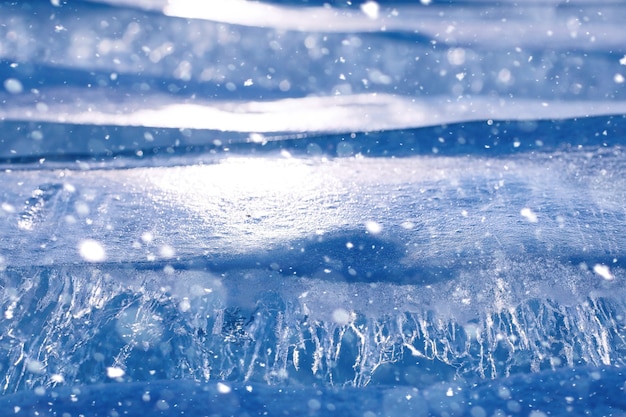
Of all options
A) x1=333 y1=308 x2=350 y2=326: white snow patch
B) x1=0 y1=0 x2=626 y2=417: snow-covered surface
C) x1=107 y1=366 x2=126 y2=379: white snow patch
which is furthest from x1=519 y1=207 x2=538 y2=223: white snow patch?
x1=107 y1=366 x2=126 y2=379: white snow patch

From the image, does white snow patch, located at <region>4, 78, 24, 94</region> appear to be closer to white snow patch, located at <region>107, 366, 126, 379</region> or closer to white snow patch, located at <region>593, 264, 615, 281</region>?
white snow patch, located at <region>107, 366, 126, 379</region>

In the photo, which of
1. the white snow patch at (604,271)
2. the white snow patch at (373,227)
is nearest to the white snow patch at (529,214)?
the white snow patch at (604,271)

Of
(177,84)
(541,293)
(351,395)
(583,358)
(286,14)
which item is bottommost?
(351,395)

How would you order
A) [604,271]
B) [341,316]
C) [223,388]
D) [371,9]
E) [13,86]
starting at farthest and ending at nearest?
[371,9] → [13,86] → [604,271] → [341,316] → [223,388]

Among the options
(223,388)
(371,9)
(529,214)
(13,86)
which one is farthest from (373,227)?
(13,86)

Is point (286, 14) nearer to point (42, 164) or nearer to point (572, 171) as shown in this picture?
point (42, 164)

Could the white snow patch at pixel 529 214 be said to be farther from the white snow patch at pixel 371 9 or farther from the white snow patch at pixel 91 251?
the white snow patch at pixel 91 251

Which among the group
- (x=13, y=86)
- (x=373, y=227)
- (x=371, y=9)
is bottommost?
(x=373, y=227)

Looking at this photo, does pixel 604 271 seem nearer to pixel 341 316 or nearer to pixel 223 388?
pixel 341 316

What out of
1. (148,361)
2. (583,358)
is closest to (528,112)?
(583,358)
